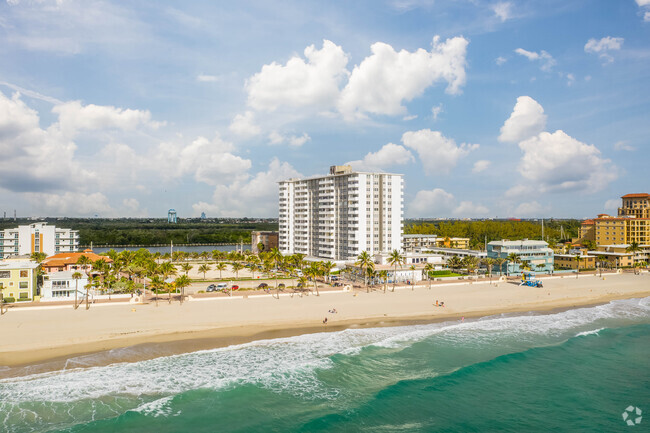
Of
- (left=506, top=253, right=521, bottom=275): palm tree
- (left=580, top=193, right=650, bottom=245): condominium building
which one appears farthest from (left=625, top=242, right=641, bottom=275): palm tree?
(left=506, top=253, right=521, bottom=275): palm tree

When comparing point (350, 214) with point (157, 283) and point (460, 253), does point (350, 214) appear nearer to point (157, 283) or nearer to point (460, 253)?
point (460, 253)

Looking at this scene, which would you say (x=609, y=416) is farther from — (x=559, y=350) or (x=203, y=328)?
(x=203, y=328)

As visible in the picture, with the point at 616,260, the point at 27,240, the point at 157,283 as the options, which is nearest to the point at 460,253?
the point at 616,260

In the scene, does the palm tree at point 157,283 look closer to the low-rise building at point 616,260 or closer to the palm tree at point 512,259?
the palm tree at point 512,259

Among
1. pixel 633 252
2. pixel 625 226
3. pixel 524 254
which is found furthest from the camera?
pixel 625 226

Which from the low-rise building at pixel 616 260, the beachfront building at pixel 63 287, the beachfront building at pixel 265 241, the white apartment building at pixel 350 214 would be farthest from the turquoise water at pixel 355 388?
the beachfront building at pixel 265 241

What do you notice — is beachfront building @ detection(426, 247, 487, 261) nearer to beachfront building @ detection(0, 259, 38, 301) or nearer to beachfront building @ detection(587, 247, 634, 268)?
beachfront building @ detection(587, 247, 634, 268)
